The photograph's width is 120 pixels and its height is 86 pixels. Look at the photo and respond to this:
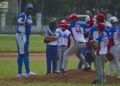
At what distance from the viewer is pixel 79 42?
15.8 m

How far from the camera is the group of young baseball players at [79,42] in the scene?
1444cm

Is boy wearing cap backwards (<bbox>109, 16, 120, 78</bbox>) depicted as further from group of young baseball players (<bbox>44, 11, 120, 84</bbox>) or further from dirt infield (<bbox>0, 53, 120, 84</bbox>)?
dirt infield (<bbox>0, 53, 120, 84</bbox>)

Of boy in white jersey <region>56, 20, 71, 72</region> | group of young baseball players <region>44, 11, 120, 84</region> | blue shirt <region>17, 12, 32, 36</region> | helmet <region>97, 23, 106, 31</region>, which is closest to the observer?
helmet <region>97, 23, 106, 31</region>

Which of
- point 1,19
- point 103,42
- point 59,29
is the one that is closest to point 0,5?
point 1,19

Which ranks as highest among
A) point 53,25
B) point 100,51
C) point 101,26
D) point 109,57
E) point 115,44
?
point 101,26

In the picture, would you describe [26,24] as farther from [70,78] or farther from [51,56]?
[70,78]

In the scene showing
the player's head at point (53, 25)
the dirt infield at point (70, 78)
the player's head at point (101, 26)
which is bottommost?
the dirt infield at point (70, 78)

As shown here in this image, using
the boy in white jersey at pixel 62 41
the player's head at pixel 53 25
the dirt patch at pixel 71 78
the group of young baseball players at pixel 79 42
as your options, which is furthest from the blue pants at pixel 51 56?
the dirt patch at pixel 71 78

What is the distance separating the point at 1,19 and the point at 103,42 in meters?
48.6

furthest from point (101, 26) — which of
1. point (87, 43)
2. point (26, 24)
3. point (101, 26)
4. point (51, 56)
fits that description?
point (51, 56)

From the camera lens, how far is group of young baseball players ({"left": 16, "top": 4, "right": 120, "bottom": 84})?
14438mm

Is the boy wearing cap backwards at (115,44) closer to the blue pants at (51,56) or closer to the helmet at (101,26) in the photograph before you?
the blue pants at (51,56)

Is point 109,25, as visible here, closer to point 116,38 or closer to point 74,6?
point 116,38

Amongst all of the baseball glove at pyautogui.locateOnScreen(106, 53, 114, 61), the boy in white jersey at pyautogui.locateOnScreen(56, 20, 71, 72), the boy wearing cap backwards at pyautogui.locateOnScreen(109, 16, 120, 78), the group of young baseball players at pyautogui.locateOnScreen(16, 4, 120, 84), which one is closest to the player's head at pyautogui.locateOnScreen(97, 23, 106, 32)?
the group of young baseball players at pyautogui.locateOnScreen(16, 4, 120, 84)
